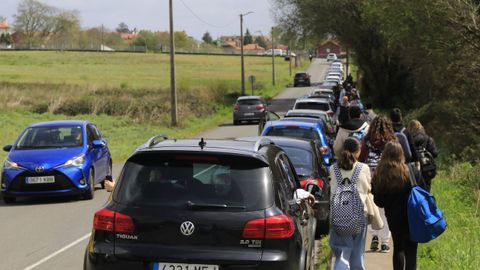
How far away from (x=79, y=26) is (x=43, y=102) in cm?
14600

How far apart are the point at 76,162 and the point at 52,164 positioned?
0.54 metres

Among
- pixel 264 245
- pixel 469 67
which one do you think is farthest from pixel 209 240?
pixel 469 67

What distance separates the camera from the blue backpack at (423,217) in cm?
647

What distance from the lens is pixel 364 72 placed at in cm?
5247

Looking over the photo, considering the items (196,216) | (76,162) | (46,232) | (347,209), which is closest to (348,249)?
(347,209)

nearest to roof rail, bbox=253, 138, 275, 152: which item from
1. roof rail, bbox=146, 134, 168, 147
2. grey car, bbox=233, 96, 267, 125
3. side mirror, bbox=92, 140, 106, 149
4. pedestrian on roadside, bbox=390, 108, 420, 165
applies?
roof rail, bbox=146, 134, 168, 147

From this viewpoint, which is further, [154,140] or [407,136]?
[407,136]

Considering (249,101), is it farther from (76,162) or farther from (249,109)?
(76,162)

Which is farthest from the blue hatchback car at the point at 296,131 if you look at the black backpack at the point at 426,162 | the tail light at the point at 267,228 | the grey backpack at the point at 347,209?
the tail light at the point at 267,228

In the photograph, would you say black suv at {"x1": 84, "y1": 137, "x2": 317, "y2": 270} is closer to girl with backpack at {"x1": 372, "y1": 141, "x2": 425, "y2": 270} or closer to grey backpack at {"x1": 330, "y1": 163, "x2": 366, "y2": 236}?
grey backpack at {"x1": 330, "y1": 163, "x2": 366, "y2": 236}

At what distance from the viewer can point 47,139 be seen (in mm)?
14945

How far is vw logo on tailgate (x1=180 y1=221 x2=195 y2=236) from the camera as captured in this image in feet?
16.9

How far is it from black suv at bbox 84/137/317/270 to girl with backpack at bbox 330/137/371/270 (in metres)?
1.28

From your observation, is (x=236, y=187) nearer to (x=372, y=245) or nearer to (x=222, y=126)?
(x=372, y=245)
